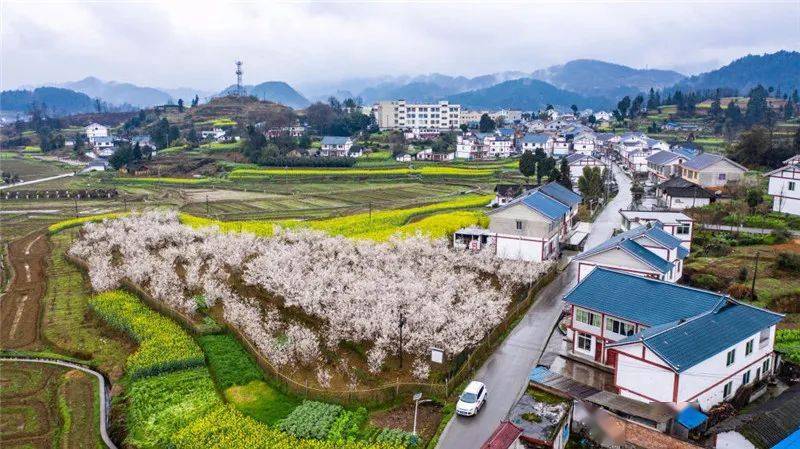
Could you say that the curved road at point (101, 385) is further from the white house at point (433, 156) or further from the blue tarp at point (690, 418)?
the white house at point (433, 156)

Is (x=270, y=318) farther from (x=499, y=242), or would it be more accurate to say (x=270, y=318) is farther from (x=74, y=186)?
(x=74, y=186)

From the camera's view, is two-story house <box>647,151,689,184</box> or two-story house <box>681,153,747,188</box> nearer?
two-story house <box>681,153,747,188</box>

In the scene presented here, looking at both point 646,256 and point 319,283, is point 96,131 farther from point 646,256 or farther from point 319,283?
point 646,256

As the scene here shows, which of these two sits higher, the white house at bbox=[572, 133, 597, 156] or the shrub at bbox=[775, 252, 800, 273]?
the white house at bbox=[572, 133, 597, 156]

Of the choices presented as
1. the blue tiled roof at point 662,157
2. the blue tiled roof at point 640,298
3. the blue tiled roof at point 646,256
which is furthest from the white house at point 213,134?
the blue tiled roof at point 640,298

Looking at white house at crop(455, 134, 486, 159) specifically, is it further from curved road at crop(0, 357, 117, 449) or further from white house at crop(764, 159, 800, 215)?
curved road at crop(0, 357, 117, 449)

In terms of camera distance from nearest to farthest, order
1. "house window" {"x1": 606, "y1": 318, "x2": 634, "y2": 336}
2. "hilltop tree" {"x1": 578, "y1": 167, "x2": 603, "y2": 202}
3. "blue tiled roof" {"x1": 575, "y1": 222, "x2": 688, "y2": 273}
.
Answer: "house window" {"x1": 606, "y1": 318, "x2": 634, "y2": 336} → "blue tiled roof" {"x1": 575, "y1": 222, "x2": 688, "y2": 273} → "hilltop tree" {"x1": 578, "y1": 167, "x2": 603, "y2": 202}

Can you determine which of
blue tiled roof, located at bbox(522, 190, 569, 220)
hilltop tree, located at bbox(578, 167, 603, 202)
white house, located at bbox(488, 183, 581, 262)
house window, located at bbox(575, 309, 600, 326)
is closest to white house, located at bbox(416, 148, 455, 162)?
hilltop tree, located at bbox(578, 167, 603, 202)
